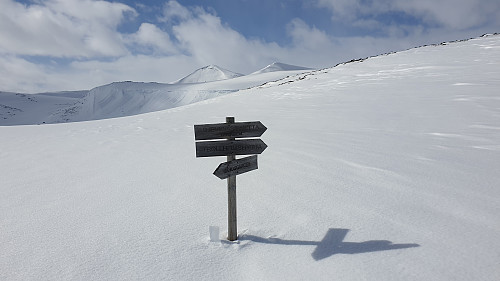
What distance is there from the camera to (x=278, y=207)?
3.58 m

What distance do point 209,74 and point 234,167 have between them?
18726cm

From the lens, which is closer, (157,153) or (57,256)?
(57,256)

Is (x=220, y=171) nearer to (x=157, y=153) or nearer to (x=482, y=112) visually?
(x=157, y=153)

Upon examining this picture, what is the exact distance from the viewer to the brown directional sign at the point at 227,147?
270cm

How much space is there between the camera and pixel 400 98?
10781 millimetres

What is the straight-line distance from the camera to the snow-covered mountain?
17512 cm

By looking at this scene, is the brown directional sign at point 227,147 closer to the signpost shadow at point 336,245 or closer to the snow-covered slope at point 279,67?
the signpost shadow at point 336,245

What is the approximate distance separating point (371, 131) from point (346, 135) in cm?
78

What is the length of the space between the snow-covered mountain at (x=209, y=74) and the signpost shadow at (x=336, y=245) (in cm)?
17276

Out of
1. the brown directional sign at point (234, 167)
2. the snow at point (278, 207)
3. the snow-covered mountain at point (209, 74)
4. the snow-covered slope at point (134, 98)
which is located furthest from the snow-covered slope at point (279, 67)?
the brown directional sign at point (234, 167)

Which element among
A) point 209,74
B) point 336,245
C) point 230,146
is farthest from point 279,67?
point 336,245

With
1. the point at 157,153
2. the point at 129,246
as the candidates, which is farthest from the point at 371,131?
the point at 129,246

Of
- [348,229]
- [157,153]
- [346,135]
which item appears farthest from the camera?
[346,135]

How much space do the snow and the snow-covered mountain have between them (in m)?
169
